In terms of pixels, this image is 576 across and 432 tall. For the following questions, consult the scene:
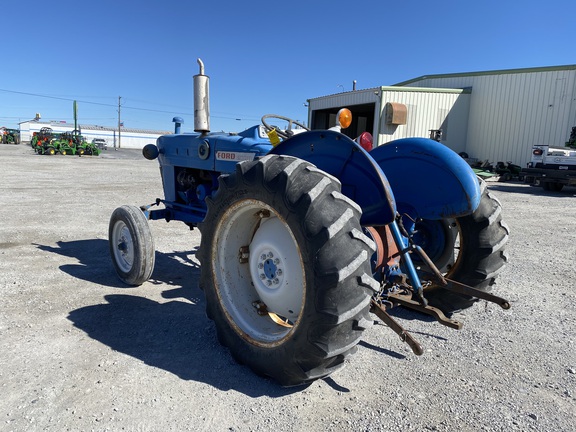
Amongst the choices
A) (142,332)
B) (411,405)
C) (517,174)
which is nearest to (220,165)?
(142,332)

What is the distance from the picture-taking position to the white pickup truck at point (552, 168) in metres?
14.2

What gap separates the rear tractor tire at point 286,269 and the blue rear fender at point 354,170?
1.01 ft

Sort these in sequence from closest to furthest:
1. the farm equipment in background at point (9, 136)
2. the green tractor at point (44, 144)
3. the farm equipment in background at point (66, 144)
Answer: the green tractor at point (44, 144)
the farm equipment in background at point (66, 144)
the farm equipment in background at point (9, 136)

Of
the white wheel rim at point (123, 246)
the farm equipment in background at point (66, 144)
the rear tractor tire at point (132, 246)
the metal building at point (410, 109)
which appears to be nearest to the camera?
the rear tractor tire at point (132, 246)

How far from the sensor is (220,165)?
414 centimetres

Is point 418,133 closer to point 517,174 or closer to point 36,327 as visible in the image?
point 517,174

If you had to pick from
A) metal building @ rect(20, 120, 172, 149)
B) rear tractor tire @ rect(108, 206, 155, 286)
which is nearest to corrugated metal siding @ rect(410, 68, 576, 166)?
rear tractor tire @ rect(108, 206, 155, 286)

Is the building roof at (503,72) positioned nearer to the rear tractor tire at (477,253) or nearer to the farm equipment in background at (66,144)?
the rear tractor tire at (477,253)

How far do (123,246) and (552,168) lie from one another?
15.2m

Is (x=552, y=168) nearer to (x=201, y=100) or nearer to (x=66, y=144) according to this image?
(x=201, y=100)

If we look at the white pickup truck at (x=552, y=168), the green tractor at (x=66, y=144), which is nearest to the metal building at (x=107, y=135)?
the green tractor at (x=66, y=144)

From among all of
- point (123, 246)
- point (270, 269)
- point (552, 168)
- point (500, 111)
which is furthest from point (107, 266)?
point (500, 111)

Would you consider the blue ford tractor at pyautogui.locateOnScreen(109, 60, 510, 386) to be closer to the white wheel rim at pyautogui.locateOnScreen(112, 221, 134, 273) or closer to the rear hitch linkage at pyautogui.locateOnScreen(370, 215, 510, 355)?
the rear hitch linkage at pyautogui.locateOnScreen(370, 215, 510, 355)

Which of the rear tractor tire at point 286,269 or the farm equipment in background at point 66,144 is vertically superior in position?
the farm equipment in background at point 66,144
